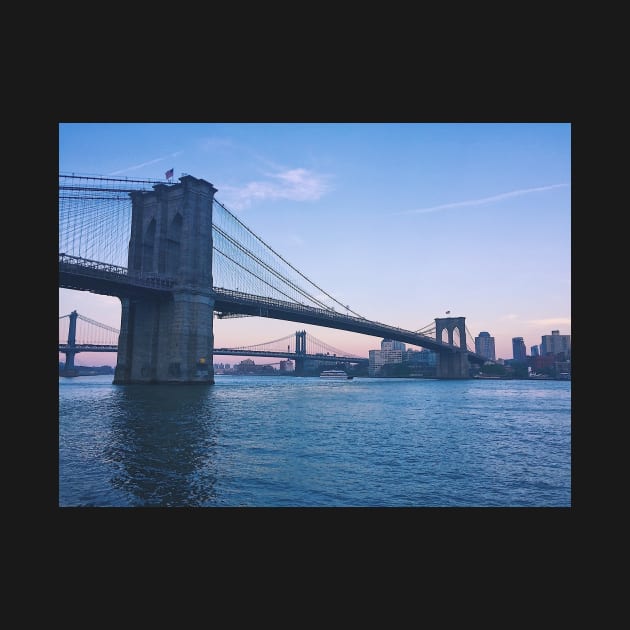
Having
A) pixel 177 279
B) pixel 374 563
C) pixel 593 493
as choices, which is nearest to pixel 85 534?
pixel 374 563

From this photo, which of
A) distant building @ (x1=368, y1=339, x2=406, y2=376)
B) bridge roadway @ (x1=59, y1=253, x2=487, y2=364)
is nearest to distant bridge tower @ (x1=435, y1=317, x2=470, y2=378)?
bridge roadway @ (x1=59, y1=253, x2=487, y2=364)

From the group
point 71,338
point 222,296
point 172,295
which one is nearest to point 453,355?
point 222,296

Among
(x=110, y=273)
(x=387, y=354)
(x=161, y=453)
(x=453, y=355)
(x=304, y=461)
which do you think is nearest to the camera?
(x=304, y=461)

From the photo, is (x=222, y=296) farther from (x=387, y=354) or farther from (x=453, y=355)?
(x=387, y=354)

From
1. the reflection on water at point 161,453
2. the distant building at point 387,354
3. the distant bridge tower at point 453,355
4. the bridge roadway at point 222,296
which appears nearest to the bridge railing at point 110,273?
the bridge roadway at point 222,296

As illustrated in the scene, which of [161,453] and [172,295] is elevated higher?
[172,295]

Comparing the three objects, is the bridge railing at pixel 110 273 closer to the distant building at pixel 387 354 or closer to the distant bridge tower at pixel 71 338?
the distant bridge tower at pixel 71 338
